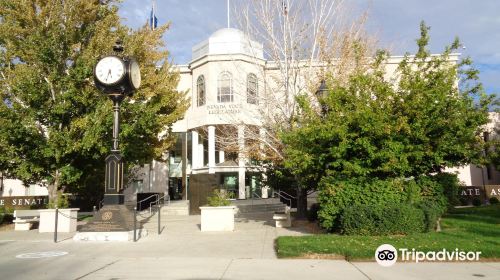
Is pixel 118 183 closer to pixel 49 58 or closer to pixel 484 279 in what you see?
pixel 49 58

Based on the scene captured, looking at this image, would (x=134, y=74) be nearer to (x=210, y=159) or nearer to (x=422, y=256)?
(x=422, y=256)

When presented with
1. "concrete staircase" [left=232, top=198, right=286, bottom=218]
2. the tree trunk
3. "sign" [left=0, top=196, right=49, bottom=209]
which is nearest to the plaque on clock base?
the tree trunk

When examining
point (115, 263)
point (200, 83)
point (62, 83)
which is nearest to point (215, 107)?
point (200, 83)

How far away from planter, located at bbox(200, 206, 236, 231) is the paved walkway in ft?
7.72

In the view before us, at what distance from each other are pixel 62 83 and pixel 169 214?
382 inches

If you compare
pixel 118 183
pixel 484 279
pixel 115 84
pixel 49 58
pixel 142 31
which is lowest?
pixel 484 279

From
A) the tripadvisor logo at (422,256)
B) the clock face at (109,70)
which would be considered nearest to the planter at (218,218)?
the clock face at (109,70)

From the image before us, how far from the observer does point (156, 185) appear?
3594 cm

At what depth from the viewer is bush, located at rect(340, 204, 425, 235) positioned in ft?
35.4

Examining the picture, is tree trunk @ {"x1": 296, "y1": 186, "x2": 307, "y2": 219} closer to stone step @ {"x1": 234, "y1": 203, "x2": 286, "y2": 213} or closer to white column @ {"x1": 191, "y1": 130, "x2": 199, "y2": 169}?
stone step @ {"x1": 234, "y1": 203, "x2": 286, "y2": 213}

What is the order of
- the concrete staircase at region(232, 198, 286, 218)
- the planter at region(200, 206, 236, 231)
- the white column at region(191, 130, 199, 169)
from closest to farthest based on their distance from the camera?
the planter at region(200, 206, 236, 231)
the concrete staircase at region(232, 198, 286, 218)
the white column at region(191, 130, 199, 169)

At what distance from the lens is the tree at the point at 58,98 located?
1559 cm

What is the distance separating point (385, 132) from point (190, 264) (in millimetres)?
6143

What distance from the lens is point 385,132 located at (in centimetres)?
1083
